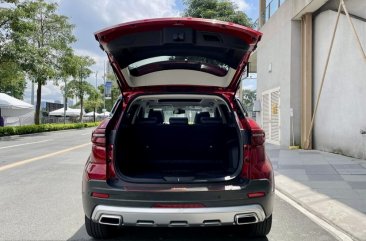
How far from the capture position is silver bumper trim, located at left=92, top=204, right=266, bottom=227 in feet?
12.1

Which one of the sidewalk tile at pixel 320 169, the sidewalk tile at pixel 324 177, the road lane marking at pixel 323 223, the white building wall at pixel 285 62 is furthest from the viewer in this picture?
the white building wall at pixel 285 62

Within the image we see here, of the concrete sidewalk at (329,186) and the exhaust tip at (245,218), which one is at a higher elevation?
the exhaust tip at (245,218)

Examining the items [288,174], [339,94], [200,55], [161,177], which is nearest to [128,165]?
[161,177]

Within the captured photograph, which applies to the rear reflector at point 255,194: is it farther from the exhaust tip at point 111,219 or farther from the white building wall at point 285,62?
the white building wall at point 285,62

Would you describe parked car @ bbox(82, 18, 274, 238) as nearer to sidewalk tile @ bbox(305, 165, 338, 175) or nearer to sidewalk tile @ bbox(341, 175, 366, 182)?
sidewalk tile @ bbox(341, 175, 366, 182)

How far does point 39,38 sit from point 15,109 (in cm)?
1421

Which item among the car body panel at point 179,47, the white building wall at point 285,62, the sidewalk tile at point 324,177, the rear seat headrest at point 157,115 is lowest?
the sidewalk tile at point 324,177

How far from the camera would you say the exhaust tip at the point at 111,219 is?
376 centimetres

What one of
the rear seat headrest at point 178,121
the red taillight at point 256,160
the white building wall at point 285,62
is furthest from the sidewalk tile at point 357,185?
the white building wall at point 285,62

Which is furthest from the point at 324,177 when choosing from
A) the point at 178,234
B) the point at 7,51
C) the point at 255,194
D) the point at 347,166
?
the point at 7,51

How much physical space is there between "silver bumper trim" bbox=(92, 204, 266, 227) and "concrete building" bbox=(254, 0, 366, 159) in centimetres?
839

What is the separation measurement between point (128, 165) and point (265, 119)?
15582 mm

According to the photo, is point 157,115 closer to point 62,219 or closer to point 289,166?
point 62,219

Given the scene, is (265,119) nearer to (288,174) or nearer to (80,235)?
(288,174)
